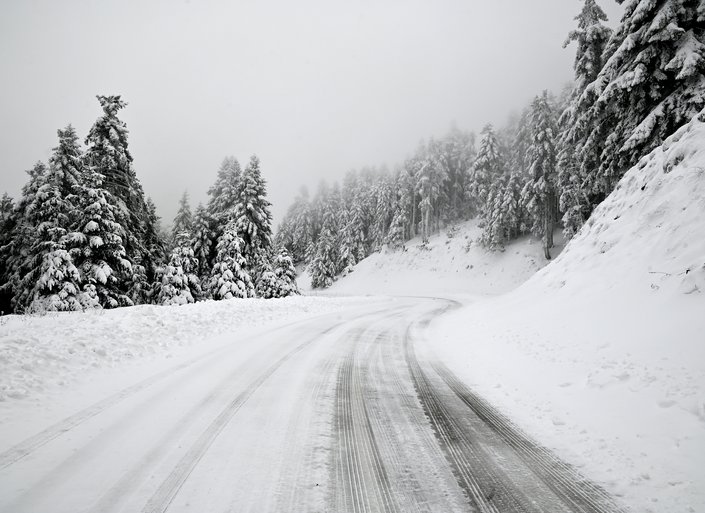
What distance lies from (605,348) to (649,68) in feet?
40.0

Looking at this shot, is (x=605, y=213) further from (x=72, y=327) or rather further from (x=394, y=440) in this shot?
(x=72, y=327)

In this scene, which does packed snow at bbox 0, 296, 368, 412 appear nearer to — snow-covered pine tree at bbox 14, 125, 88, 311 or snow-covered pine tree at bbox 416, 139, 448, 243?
snow-covered pine tree at bbox 14, 125, 88, 311

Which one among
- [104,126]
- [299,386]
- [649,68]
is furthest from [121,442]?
[104,126]

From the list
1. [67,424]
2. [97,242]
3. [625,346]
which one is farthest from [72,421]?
[97,242]

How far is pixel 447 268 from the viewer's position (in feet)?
137

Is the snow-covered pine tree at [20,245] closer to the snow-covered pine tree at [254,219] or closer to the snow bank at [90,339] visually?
the snow-covered pine tree at [254,219]

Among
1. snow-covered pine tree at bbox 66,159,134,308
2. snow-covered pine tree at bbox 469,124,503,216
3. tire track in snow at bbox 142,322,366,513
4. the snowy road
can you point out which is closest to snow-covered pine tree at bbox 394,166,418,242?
snow-covered pine tree at bbox 469,124,503,216

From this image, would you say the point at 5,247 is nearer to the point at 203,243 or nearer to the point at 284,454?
the point at 203,243

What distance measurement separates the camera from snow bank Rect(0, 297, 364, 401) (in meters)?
4.94

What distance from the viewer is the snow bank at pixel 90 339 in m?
4.94

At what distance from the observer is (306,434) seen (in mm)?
3596

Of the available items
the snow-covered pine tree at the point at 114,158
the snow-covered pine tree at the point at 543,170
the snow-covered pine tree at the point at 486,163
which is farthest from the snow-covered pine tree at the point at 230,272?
the snow-covered pine tree at the point at 486,163

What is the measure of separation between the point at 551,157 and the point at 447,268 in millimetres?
16833

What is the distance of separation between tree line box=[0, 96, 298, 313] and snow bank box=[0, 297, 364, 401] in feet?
23.9
